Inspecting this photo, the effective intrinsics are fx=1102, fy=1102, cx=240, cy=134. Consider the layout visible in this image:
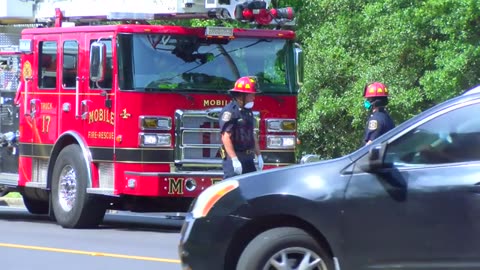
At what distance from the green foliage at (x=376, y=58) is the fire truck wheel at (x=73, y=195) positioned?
22.2 ft

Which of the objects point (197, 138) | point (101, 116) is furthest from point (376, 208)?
point (101, 116)

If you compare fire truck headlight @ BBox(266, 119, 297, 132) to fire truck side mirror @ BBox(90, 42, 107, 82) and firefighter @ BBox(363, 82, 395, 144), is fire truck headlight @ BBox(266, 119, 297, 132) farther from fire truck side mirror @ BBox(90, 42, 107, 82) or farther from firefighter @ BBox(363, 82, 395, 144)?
fire truck side mirror @ BBox(90, 42, 107, 82)

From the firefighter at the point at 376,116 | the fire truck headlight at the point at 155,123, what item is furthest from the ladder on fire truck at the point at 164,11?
the firefighter at the point at 376,116

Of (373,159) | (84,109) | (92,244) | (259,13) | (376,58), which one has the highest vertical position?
(259,13)

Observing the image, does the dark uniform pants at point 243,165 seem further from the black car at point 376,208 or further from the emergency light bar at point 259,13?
the black car at point 376,208

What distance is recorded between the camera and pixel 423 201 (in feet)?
25.4

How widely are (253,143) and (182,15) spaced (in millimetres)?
2876

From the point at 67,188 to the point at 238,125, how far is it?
358 centimetres

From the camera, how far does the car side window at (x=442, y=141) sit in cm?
775

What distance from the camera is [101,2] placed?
14.7m

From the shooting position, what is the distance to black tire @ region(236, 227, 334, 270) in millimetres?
7961

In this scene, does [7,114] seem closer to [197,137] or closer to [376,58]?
[197,137]

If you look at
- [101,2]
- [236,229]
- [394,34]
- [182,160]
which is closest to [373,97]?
[182,160]

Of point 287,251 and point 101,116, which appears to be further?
point 101,116
